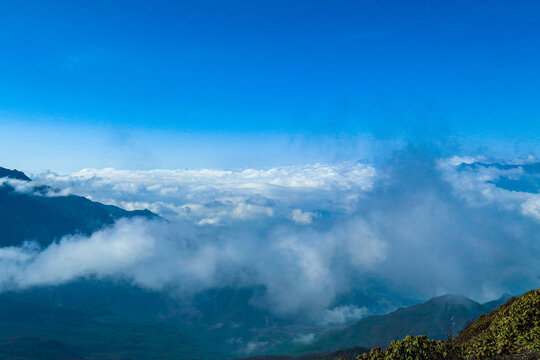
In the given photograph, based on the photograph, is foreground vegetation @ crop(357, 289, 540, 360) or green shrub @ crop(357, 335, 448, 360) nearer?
foreground vegetation @ crop(357, 289, 540, 360)

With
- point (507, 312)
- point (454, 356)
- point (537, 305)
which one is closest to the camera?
point (454, 356)

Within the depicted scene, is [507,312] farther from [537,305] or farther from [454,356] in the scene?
[454,356]

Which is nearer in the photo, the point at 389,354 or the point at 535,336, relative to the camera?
the point at 535,336

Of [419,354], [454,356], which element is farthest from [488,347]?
[419,354]

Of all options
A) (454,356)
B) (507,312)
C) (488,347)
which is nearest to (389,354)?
(454,356)

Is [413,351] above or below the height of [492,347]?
below

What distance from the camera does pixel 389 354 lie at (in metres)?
33.2

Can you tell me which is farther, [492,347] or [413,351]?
[413,351]

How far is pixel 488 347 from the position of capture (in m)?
32.2

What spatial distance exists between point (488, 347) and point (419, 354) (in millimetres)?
6519

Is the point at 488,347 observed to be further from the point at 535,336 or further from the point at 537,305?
the point at 537,305

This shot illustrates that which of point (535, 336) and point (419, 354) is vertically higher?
point (535, 336)

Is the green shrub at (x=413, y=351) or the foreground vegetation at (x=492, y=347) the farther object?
the green shrub at (x=413, y=351)

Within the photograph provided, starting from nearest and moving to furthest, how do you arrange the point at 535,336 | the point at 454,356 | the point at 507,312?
the point at 535,336
the point at 454,356
the point at 507,312
